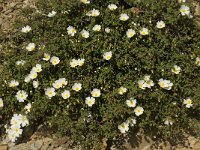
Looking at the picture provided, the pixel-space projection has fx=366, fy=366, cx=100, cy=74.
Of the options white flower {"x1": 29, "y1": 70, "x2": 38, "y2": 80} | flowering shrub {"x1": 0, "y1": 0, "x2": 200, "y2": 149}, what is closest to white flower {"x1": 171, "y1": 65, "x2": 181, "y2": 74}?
flowering shrub {"x1": 0, "y1": 0, "x2": 200, "y2": 149}

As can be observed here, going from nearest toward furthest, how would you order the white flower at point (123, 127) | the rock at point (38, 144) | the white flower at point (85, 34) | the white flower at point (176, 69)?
the white flower at point (123, 127), the rock at point (38, 144), the white flower at point (176, 69), the white flower at point (85, 34)

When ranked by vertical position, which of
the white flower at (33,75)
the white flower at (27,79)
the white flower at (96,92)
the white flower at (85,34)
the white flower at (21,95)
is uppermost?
the white flower at (85,34)

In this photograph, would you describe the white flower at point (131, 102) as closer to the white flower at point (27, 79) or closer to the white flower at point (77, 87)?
the white flower at point (77, 87)

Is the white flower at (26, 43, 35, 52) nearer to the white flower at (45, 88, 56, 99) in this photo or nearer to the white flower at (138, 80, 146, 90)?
the white flower at (45, 88, 56, 99)

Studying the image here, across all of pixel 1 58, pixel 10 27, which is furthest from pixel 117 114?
pixel 10 27

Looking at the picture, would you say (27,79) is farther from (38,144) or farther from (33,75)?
(38,144)

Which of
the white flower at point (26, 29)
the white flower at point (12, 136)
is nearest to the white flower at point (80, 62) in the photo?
the white flower at point (26, 29)

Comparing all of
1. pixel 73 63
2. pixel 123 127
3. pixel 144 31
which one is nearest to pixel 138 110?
pixel 123 127
